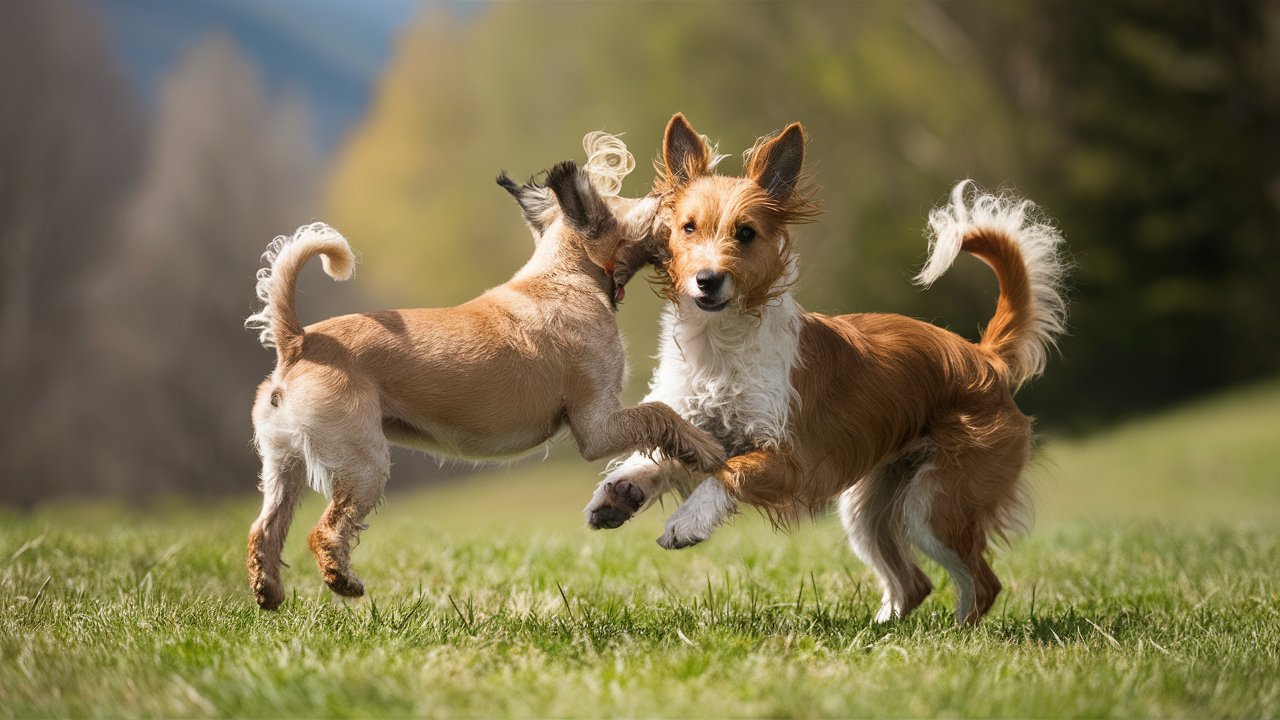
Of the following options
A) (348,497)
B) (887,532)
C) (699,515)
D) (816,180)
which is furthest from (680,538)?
(816,180)

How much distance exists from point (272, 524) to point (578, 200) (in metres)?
1.75

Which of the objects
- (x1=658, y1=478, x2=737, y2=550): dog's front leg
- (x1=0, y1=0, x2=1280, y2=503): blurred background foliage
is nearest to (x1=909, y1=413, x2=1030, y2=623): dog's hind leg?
(x1=658, y1=478, x2=737, y2=550): dog's front leg

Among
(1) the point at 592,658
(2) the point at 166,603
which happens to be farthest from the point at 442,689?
(2) the point at 166,603

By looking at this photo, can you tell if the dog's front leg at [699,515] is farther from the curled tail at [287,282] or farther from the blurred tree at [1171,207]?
the blurred tree at [1171,207]

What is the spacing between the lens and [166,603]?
200 inches

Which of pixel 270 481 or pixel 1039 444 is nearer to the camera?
pixel 270 481

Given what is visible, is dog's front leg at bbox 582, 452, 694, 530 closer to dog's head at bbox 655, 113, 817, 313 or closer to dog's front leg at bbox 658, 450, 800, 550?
dog's front leg at bbox 658, 450, 800, 550

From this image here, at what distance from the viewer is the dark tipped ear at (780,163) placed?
5.11 metres

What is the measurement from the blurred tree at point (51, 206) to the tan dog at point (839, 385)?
15.2 metres

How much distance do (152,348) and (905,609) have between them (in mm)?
17351

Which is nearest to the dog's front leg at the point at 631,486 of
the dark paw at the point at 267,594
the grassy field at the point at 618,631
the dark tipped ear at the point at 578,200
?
the grassy field at the point at 618,631

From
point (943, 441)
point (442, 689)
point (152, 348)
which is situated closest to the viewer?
point (442, 689)

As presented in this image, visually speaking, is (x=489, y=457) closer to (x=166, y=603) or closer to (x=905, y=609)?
(x=166, y=603)

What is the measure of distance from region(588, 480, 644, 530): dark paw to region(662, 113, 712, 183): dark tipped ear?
137 cm
